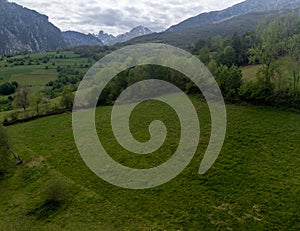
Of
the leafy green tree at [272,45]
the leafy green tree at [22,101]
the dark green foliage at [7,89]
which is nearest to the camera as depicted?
the leafy green tree at [272,45]

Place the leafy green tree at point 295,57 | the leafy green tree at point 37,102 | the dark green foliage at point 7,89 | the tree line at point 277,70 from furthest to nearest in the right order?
the dark green foliage at point 7,89, the leafy green tree at point 37,102, the tree line at point 277,70, the leafy green tree at point 295,57

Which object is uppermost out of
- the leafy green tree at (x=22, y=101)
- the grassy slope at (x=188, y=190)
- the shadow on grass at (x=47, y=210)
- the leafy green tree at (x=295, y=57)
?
the leafy green tree at (x=295, y=57)

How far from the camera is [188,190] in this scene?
106 ft

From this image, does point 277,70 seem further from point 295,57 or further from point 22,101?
point 22,101

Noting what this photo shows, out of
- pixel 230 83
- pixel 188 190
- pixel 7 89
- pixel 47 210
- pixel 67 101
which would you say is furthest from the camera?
pixel 7 89

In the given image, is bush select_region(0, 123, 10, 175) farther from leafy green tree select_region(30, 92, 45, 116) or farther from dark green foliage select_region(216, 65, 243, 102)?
dark green foliage select_region(216, 65, 243, 102)

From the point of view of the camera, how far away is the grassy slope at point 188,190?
2780 cm

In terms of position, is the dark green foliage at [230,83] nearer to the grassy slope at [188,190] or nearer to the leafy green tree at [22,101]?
the grassy slope at [188,190]

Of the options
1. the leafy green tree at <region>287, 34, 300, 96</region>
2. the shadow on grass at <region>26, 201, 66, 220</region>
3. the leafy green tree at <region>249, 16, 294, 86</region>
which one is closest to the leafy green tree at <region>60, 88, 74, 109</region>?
the shadow on grass at <region>26, 201, 66, 220</region>

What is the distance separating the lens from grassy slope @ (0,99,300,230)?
2780cm

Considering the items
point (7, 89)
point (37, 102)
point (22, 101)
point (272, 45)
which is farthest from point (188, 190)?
point (7, 89)

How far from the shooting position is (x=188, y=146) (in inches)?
1610

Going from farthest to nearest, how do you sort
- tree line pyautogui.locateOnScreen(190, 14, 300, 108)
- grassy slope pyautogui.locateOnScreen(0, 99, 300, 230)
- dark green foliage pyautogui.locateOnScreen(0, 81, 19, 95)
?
dark green foliage pyautogui.locateOnScreen(0, 81, 19, 95), tree line pyautogui.locateOnScreen(190, 14, 300, 108), grassy slope pyautogui.locateOnScreen(0, 99, 300, 230)

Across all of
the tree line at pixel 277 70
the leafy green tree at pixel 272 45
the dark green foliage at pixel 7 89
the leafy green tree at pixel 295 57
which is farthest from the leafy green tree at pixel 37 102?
the dark green foliage at pixel 7 89
